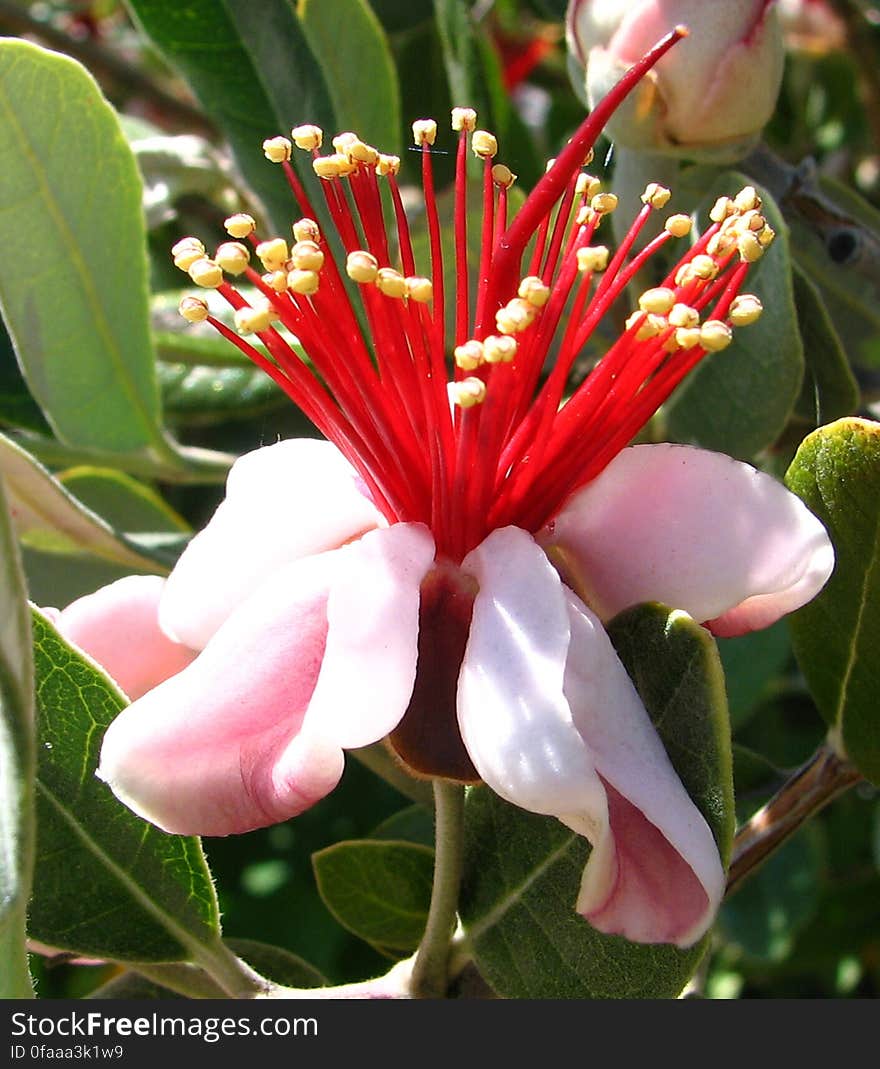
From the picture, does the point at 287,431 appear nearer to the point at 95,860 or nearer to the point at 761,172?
the point at 761,172

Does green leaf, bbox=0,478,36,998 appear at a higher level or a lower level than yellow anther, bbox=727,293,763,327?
lower

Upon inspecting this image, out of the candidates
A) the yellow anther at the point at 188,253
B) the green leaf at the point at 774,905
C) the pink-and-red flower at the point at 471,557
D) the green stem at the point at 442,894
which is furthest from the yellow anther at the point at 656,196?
the green leaf at the point at 774,905

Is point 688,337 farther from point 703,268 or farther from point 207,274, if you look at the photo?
point 207,274

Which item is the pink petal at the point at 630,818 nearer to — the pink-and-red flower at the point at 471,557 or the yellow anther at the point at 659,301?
the pink-and-red flower at the point at 471,557

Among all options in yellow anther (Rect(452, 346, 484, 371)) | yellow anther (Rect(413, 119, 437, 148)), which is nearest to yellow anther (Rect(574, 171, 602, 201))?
yellow anther (Rect(413, 119, 437, 148))

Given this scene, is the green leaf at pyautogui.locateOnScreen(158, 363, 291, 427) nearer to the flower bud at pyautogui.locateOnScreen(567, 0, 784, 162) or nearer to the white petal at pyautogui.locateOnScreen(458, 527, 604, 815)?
the flower bud at pyautogui.locateOnScreen(567, 0, 784, 162)

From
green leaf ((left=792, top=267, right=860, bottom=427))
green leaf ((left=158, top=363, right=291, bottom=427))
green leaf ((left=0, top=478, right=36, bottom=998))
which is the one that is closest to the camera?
green leaf ((left=0, top=478, right=36, bottom=998))

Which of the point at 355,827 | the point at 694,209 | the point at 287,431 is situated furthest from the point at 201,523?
the point at 694,209
